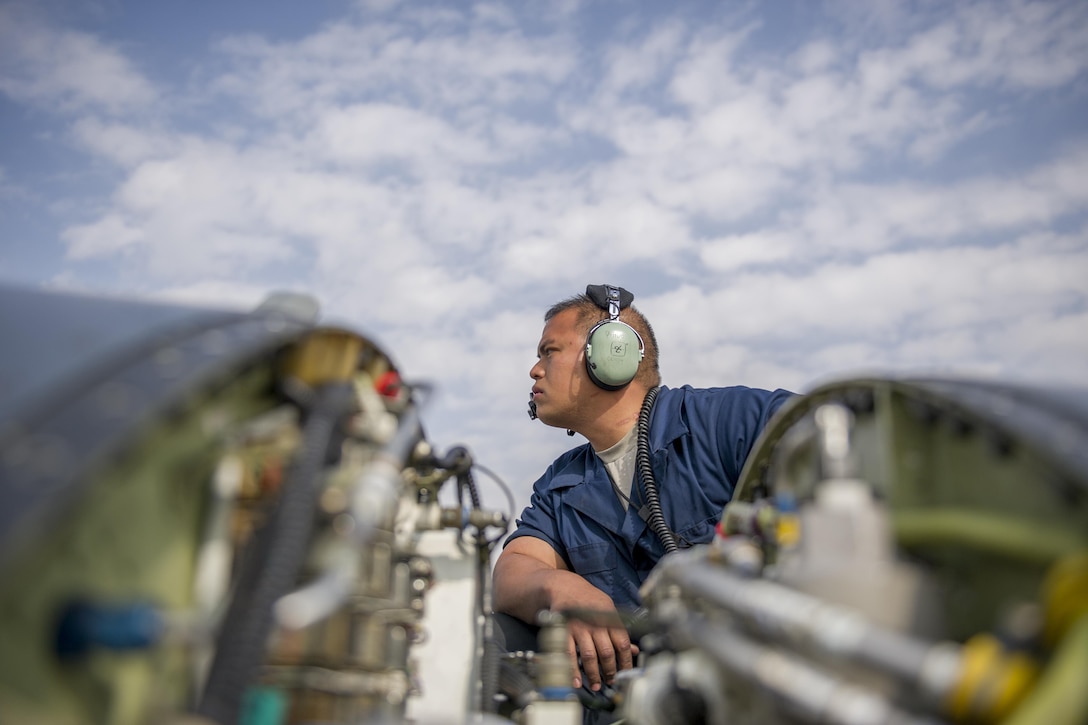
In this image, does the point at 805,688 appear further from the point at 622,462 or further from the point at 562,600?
the point at 622,462

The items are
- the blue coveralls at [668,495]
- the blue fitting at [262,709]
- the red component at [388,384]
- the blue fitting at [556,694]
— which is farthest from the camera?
the blue coveralls at [668,495]


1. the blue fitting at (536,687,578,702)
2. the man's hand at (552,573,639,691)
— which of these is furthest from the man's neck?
the blue fitting at (536,687,578,702)

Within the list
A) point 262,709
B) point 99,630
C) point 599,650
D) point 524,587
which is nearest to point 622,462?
point 524,587

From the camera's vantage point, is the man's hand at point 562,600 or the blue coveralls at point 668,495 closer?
the man's hand at point 562,600

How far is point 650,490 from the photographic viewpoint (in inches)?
118

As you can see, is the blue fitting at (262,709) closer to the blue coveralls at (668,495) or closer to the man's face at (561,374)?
the blue coveralls at (668,495)

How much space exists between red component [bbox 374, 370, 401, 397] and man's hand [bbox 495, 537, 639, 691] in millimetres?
1061

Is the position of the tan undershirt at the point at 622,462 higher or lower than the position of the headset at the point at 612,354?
lower

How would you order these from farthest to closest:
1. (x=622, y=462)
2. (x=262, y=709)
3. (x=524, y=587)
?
(x=622, y=462) < (x=524, y=587) < (x=262, y=709)

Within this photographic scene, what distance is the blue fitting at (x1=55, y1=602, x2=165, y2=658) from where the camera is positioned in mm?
693

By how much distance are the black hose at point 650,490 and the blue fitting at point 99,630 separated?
2322mm

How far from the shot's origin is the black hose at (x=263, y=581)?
2.48 ft

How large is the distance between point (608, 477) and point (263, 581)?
2636mm

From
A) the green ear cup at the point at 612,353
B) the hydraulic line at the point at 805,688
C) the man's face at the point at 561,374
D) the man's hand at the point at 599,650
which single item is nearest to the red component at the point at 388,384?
the hydraulic line at the point at 805,688
